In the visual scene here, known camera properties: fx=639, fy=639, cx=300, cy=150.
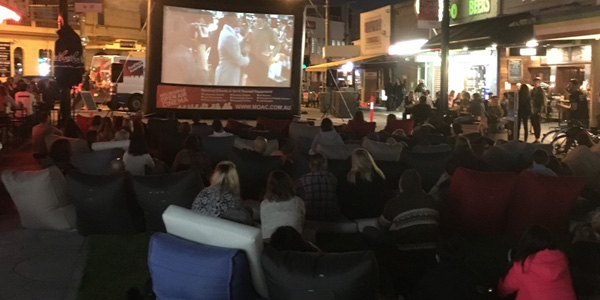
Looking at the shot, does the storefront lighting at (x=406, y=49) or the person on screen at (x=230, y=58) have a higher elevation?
the storefront lighting at (x=406, y=49)

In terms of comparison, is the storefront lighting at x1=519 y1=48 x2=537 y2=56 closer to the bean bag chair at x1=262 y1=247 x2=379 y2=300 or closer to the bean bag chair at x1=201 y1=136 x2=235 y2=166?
the bean bag chair at x1=201 y1=136 x2=235 y2=166

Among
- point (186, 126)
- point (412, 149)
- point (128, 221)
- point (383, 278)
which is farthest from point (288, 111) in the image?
point (383, 278)

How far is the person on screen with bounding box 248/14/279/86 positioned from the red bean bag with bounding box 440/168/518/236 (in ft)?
50.1

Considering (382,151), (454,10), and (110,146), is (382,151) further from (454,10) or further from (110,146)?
(454,10)

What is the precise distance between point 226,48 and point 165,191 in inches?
585

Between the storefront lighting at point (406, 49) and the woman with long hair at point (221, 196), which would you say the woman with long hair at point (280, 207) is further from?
the storefront lighting at point (406, 49)

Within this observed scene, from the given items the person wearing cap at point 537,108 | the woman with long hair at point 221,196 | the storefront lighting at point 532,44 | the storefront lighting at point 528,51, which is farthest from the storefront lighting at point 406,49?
the woman with long hair at point 221,196

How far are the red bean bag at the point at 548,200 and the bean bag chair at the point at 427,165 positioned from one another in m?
1.93

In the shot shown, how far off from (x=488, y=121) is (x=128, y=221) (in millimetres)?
10770

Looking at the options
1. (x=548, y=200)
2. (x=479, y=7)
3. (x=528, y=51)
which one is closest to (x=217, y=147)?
(x=548, y=200)

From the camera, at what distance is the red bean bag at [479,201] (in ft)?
23.3

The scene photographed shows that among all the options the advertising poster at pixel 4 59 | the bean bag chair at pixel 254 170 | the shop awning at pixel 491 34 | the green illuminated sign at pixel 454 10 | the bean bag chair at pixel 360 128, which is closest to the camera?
the bean bag chair at pixel 254 170

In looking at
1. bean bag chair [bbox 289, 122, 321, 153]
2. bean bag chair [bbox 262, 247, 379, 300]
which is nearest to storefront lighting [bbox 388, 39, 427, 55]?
bean bag chair [bbox 289, 122, 321, 153]

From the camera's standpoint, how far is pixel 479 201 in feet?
23.4
